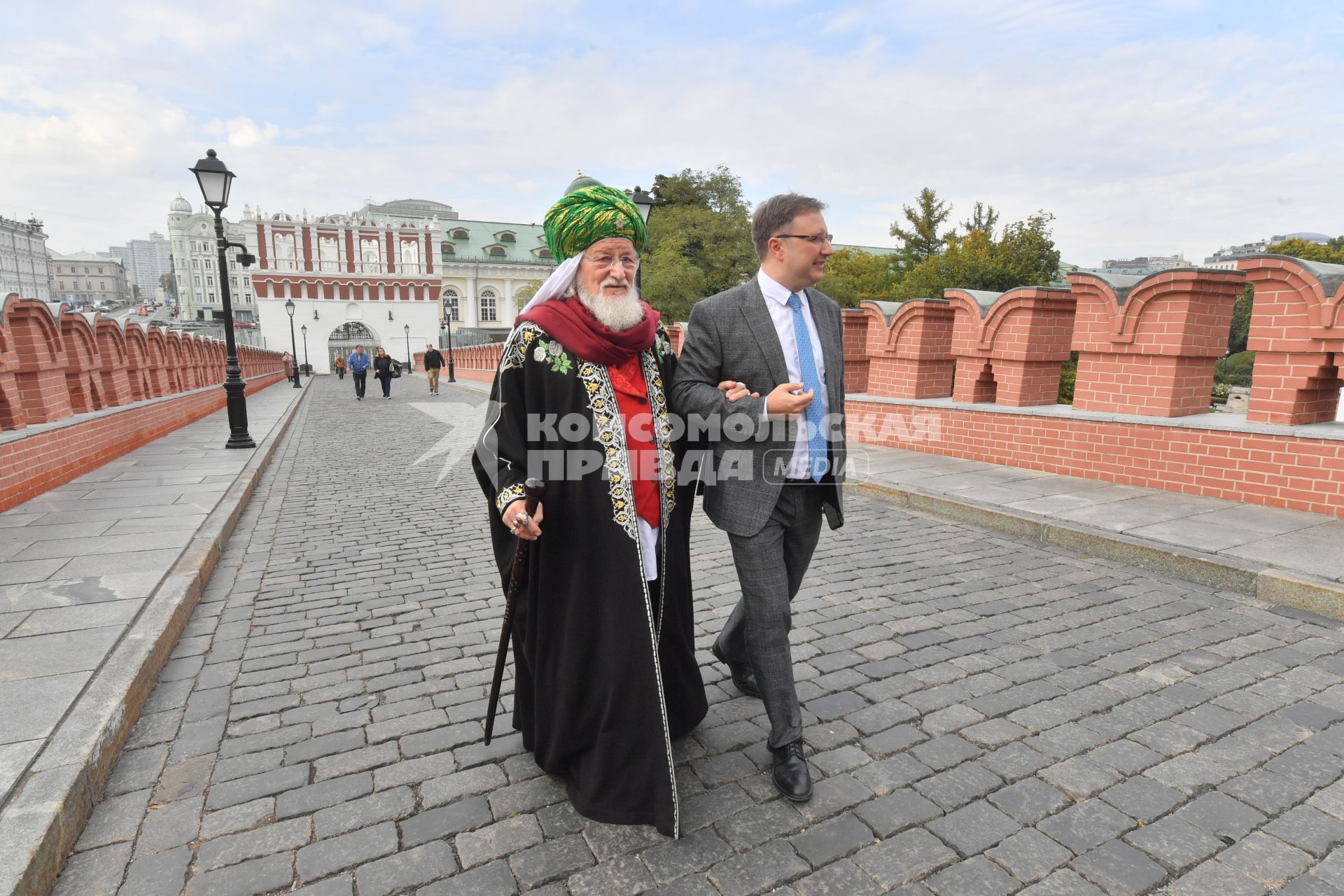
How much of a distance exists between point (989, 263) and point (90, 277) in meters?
172

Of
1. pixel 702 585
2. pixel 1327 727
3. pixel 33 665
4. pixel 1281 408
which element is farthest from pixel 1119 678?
pixel 33 665

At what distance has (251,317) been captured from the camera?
3826 inches

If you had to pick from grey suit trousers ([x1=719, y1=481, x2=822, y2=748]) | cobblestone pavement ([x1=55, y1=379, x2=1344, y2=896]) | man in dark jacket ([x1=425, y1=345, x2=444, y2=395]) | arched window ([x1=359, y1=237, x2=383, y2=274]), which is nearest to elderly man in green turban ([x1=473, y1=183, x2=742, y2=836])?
cobblestone pavement ([x1=55, y1=379, x2=1344, y2=896])

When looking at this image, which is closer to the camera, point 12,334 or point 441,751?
point 441,751

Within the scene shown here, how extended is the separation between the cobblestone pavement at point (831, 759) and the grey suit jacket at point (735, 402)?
99 cm

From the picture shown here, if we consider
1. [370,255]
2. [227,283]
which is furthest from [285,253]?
[227,283]

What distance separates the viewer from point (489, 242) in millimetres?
85625

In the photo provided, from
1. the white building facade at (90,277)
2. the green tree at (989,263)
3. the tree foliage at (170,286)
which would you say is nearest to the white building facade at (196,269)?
the tree foliage at (170,286)

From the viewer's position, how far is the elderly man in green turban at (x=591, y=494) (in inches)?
93.8

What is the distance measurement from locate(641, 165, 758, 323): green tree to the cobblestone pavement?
2956 cm

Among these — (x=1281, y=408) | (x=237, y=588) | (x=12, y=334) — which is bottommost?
(x=237, y=588)

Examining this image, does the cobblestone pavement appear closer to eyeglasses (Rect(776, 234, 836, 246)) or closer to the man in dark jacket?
eyeglasses (Rect(776, 234, 836, 246))

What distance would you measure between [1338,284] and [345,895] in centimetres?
706

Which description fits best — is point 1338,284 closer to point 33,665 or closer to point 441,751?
point 441,751
